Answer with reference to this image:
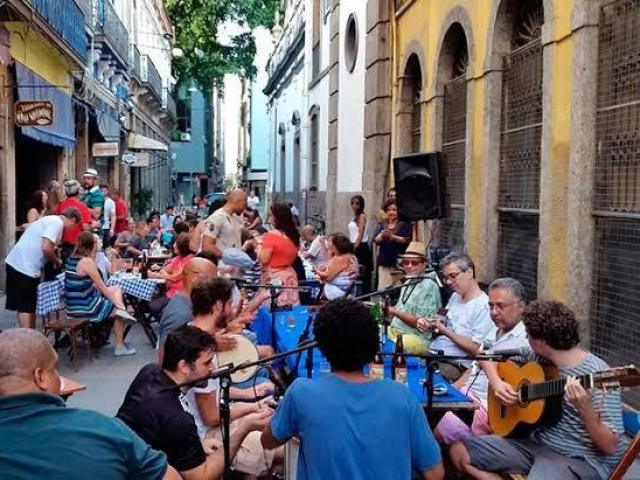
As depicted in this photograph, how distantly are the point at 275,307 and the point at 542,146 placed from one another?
283 centimetres

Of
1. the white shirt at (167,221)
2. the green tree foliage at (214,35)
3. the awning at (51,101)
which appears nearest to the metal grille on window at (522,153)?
the awning at (51,101)

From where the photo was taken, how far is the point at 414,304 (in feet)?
22.2

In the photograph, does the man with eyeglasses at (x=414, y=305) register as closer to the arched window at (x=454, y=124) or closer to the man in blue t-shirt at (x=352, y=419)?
the man in blue t-shirt at (x=352, y=419)

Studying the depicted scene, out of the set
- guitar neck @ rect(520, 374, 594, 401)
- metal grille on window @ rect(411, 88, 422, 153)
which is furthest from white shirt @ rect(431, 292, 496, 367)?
metal grille on window @ rect(411, 88, 422, 153)

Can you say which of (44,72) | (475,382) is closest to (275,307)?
(475,382)

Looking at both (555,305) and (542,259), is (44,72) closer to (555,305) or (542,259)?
(542,259)

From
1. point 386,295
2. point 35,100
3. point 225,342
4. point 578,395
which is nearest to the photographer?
point 578,395

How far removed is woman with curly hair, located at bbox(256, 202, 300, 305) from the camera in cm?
856

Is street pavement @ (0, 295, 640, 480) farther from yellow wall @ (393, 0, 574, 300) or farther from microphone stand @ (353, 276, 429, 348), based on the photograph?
yellow wall @ (393, 0, 574, 300)

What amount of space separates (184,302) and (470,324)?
1989 millimetres

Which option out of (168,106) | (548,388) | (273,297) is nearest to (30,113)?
(273,297)

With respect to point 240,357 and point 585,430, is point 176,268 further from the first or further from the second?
point 585,430

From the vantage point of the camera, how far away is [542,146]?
7672 millimetres

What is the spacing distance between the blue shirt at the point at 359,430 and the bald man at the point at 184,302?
229 cm
